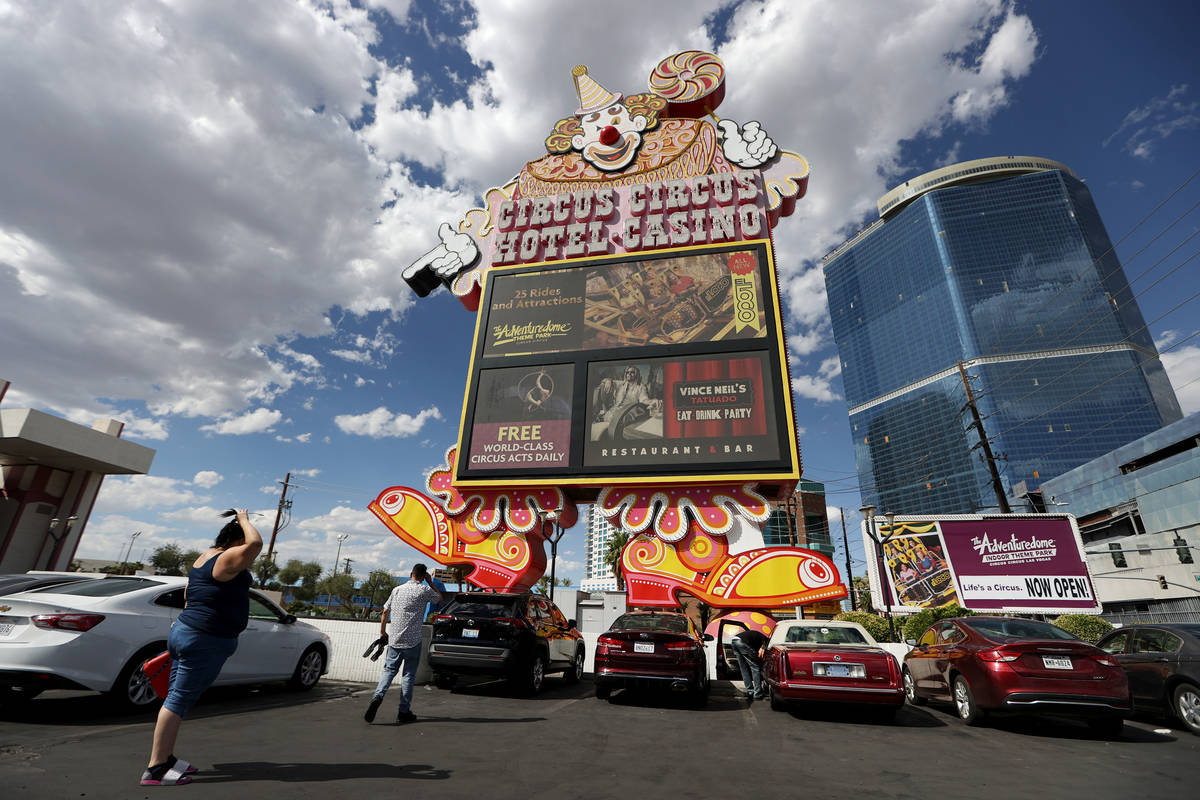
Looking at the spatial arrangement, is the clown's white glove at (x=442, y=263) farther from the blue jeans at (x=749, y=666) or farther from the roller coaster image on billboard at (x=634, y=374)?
the blue jeans at (x=749, y=666)

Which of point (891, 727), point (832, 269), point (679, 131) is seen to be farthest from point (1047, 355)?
point (891, 727)

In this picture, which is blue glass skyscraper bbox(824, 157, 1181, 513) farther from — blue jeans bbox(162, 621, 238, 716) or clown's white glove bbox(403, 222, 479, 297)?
blue jeans bbox(162, 621, 238, 716)

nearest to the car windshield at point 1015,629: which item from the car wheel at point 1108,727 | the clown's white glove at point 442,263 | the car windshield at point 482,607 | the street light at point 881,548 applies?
the car wheel at point 1108,727

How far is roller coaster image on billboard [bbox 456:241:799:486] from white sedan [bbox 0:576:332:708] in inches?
297

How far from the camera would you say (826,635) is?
7.39m

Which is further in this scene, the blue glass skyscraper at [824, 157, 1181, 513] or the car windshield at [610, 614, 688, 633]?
the blue glass skyscraper at [824, 157, 1181, 513]

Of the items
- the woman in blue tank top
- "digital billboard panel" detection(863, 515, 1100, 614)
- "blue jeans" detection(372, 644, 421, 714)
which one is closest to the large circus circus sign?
"digital billboard panel" detection(863, 515, 1100, 614)

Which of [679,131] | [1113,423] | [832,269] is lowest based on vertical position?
[679,131]

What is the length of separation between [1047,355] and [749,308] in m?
125

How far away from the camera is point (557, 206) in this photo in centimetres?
1744

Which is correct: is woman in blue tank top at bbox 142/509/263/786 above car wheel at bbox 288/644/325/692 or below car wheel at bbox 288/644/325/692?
above

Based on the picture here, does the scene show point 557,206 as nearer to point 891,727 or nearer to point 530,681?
point 530,681

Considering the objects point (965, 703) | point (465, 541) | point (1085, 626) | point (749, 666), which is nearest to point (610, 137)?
point (465, 541)

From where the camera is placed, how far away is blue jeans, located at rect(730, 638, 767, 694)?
28.0ft
